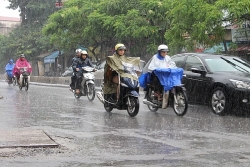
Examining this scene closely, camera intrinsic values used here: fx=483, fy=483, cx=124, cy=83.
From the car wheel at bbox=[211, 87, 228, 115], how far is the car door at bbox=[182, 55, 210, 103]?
34cm

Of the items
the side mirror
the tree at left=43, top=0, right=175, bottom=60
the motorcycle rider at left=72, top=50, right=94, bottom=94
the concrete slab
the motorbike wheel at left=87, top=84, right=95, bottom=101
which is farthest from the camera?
the tree at left=43, top=0, right=175, bottom=60

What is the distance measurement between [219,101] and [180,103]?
107 centimetres

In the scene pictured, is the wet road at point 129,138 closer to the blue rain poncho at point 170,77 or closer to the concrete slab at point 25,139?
the concrete slab at point 25,139

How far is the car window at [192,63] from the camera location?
12760 millimetres

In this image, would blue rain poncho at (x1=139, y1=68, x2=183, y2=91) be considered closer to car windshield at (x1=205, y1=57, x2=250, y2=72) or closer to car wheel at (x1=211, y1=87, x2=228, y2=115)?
car wheel at (x1=211, y1=87, x2=228, y2=115)

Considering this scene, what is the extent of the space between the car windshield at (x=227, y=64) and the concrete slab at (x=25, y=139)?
585 cm

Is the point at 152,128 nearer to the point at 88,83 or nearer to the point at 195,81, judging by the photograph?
the point at 195,81

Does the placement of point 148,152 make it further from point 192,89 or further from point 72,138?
point 192,89

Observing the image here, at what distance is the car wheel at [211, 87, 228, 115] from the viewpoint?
1158 cm

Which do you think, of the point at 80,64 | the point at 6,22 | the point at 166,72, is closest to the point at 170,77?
the point at 166,72

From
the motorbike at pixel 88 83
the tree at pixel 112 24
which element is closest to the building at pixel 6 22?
the tree at pixel 112 24

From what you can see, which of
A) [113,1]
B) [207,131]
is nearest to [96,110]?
[207,131]

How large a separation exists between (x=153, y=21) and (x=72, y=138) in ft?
76.1

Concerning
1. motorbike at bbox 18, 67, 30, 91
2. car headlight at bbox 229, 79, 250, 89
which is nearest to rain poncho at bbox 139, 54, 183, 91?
car headlight at bbox 229, 79, 250, 89
